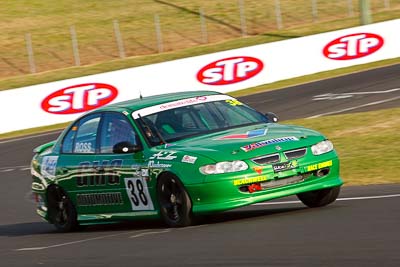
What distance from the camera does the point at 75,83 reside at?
2778cm

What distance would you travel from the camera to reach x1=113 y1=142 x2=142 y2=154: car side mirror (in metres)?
10.3

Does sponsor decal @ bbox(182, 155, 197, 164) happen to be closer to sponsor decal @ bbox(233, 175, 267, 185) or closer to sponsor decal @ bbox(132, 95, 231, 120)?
sponsor decal @ bbox(233, 175, 267, 185)

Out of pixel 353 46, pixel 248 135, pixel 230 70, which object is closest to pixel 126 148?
pixel 248 135

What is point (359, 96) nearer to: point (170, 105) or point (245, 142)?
point (170, 105)

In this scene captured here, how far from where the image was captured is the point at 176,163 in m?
9.71

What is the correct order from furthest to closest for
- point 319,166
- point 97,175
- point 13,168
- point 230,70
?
point 230,70, point 13,168, point 97,175, point 319,166

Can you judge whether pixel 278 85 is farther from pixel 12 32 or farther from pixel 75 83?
pixel 12 32

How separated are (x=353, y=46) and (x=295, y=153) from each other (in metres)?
22.7

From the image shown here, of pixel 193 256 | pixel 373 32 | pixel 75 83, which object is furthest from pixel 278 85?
pixel 193 256

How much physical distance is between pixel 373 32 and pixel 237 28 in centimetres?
1280

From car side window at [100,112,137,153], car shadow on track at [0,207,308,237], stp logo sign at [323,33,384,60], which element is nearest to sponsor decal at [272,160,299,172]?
car shadow on track at [0,207,308,237]

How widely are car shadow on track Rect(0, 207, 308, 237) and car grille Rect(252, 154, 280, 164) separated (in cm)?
76

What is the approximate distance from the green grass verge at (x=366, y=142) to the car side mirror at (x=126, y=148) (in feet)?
11.5

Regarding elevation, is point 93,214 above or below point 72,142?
below
